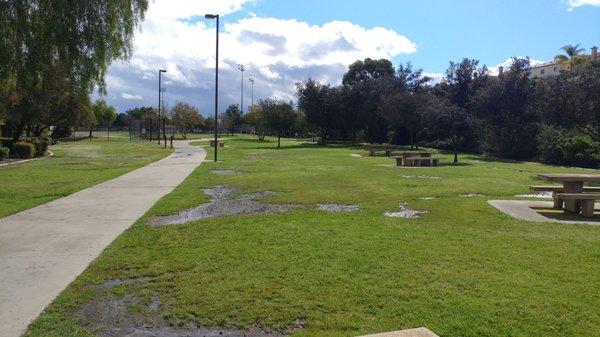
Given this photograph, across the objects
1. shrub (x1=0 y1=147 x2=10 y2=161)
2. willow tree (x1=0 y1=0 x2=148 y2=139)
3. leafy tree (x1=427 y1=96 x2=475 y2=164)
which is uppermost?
willow tree (x1=0 y1=0 x2=148 y2=139)

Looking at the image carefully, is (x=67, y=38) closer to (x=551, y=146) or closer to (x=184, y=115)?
(x=551, y=146)

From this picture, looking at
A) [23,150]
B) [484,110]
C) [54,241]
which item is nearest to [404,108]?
[484,110]

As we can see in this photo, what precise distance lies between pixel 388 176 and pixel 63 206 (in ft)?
38.3

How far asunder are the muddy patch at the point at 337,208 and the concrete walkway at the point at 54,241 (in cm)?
375

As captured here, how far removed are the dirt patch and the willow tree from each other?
12.4ft

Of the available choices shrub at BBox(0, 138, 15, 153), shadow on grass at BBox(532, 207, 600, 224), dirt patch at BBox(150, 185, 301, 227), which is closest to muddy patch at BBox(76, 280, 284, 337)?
dirt patch at BBox(150, 185, 301, 227)

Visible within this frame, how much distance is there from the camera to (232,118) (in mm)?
108250

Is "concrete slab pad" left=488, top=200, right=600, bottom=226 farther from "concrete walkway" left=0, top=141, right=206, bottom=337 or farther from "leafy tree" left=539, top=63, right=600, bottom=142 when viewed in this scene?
"leafy tree" left=539, top=63, right=600, bottom=142

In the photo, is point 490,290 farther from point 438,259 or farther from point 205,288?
point 205,288

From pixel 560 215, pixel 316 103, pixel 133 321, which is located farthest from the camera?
pixel 316 103

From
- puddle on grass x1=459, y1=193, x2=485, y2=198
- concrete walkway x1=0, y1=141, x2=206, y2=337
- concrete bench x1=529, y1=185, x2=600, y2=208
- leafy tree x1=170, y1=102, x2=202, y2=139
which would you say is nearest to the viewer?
concrete walkway x1=0, y1=141, x2=206, y2=337

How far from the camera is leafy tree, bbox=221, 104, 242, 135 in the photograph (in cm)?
10788

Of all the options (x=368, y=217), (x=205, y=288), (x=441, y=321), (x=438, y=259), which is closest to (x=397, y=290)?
(x=441, y=321)

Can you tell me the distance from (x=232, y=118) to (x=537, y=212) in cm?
9913
